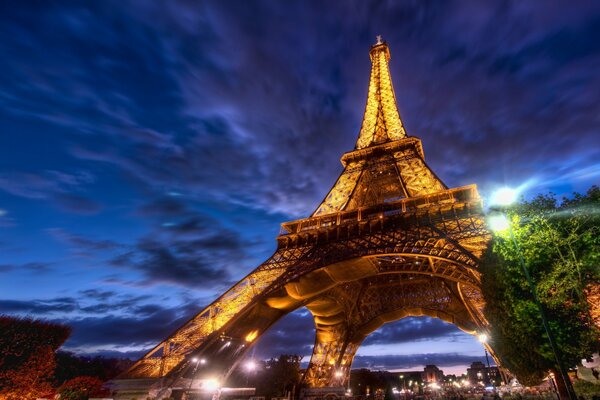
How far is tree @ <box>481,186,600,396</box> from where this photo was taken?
1095cm

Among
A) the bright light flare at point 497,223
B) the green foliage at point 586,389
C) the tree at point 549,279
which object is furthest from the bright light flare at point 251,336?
the green foliage at point 586,389

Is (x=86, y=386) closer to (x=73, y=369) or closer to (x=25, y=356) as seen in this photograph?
(x=25, y=356)

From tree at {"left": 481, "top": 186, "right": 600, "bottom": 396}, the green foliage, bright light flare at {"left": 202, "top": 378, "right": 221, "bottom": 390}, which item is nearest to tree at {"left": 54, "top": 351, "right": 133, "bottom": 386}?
bright light flare at {"left": 202, "top": 378, "right": 221, "bottom": 390}

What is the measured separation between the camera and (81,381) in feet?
72.3

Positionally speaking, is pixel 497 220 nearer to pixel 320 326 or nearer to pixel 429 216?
pixel 429 216

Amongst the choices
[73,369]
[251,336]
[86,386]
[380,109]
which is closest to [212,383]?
[251,336]

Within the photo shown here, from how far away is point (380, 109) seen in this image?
115ft

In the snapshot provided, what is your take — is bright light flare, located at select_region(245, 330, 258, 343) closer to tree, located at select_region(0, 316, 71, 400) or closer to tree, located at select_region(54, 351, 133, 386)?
tree, located at select_region(0, 316, 71, 400)

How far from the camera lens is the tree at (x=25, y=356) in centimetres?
1984

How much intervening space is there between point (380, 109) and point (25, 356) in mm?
36607

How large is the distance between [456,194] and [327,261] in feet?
28.8

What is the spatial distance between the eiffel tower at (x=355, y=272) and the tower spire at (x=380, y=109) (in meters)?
0.46

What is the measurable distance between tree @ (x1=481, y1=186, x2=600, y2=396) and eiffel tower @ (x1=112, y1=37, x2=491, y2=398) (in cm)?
183

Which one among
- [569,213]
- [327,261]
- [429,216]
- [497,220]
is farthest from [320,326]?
[569,213]
